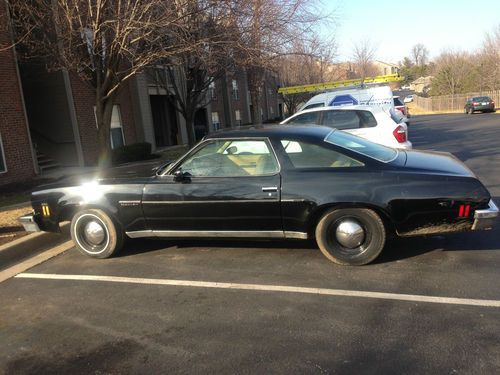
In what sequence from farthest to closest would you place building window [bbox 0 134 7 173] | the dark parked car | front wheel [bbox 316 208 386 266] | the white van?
the dark parked car, the white van, building window [bbox 0 134 7 173], front wheel [bbox 316 208 386 266]

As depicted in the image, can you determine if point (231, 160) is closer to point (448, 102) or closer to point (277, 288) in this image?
point (277, 288)

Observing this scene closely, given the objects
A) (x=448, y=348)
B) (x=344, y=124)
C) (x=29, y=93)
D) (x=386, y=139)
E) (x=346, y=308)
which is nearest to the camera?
(x=448, y=348)

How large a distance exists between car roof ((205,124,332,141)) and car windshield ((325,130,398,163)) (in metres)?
0.11

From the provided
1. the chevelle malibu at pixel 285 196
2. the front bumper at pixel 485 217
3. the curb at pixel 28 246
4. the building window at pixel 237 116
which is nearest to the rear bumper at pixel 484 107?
the building window at pixel 237 116

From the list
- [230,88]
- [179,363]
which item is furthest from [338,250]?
[230,88]

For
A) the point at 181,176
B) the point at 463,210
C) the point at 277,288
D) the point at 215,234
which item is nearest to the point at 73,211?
the point at 181,176

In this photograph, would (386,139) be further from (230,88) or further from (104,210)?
(230,88)

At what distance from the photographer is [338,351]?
3.21 metres

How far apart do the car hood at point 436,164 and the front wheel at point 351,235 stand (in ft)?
2.33

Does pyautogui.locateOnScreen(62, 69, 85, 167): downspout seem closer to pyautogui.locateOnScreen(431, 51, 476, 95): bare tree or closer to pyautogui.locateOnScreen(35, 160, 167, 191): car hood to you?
pyautogui.locateOnScreen(35, 160, 167, 191): car hood

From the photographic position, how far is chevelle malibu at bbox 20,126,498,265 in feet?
15.0

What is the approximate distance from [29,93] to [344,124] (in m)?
11.8

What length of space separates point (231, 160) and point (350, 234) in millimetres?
1528

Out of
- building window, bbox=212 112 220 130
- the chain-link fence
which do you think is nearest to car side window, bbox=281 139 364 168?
building window, bbox=212 112 220 130
